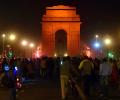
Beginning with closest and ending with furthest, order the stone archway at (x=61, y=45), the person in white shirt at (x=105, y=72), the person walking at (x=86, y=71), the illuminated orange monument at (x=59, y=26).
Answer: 1. the person walking at (x=86, y=71)
2. the person in white shirt at (x=105, y=72)
3. the illuminated orange monument at (x=59, y=26)
4. the stone archway at (x=61, y=45)

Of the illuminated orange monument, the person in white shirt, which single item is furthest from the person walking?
the illuminated orange monument

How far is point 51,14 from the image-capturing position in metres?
104

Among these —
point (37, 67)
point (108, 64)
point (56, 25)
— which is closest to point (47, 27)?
point (56, 25)

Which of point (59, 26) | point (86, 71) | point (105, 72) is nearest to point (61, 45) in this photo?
point (59, 26)

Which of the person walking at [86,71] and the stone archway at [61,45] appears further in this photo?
the stone archway at [61,45]

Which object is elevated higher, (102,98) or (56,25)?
(56,25)

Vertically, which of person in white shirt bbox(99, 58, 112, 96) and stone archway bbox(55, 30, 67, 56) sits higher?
stone archway bbox(55, 30, 67, 56)

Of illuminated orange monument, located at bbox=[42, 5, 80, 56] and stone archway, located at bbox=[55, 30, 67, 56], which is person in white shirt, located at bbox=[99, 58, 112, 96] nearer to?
illuminated orange monument, located at bbox=[42, 5, 80, 56]

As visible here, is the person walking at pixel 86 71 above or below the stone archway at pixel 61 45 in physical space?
below

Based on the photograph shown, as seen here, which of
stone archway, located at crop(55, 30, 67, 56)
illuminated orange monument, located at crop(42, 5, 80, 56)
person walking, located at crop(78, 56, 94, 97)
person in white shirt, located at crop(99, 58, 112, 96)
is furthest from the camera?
stone archway, located at crop(55, 30, 67, 56)

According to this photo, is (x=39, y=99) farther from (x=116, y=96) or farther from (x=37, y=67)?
(x=37, y=67)

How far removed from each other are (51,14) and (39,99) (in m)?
80.5

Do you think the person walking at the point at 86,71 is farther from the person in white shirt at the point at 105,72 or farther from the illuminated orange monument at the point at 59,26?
the illuminated orange monument at the point at 59,26

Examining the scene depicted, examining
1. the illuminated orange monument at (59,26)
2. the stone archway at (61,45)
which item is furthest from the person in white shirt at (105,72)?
the stone archway at (61,45)
